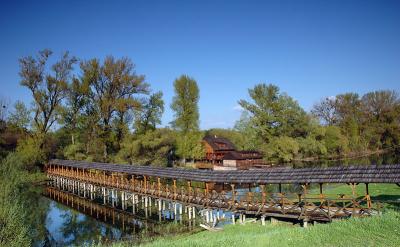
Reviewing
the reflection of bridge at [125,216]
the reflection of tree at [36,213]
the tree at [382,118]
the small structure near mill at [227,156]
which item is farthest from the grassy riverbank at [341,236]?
the tree at [382,118]

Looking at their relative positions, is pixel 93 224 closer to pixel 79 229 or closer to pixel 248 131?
pixel 79 229

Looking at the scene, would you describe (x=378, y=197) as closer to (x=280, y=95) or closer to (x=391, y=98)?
(x=280, y=95)

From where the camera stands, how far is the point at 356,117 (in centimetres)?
7338

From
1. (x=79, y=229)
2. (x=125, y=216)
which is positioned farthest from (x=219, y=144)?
(x=79, y=229)

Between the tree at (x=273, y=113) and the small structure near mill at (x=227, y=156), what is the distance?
447 centimetres

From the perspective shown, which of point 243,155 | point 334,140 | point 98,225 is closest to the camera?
point 98,225

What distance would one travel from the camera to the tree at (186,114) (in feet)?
189

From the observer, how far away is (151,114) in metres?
52.2

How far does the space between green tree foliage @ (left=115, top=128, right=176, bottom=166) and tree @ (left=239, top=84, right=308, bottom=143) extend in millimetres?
16595

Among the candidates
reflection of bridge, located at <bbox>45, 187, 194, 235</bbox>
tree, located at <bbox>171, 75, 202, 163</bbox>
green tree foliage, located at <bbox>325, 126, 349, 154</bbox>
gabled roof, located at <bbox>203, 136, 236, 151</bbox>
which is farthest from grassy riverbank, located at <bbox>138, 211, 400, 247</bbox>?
green tree foliage, located at <bbox>325, 126, 349, 154</bbox>

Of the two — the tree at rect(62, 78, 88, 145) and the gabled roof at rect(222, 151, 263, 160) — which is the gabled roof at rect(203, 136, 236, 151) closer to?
the gabled roof at rect(222, 151, 263, 160)

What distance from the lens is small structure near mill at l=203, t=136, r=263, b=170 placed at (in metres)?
58.7

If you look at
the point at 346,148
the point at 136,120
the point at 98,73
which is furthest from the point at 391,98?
the point at 98,73

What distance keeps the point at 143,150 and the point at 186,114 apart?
10.9m
